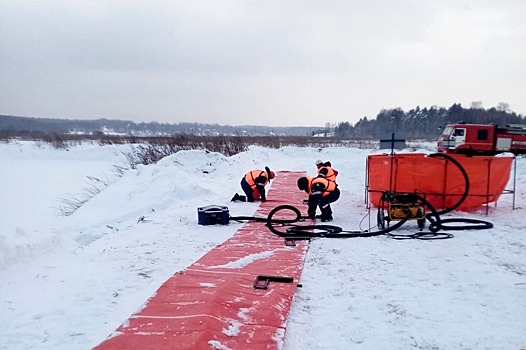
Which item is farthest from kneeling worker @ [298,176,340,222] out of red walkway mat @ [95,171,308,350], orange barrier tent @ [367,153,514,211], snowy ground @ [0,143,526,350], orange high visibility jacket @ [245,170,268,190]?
orange high visibility jacket @ [245,170,268,190]

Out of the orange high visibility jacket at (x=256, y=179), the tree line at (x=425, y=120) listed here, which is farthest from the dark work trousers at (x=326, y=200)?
the tree line at (x=425, y=120)

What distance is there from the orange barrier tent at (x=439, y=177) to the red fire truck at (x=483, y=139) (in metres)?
5.53

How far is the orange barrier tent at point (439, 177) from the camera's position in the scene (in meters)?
9.65

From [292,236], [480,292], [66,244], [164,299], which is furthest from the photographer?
[292,236]

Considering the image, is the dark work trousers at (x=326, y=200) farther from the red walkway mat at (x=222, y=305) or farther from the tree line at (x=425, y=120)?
the tree line at (x=425, y=120)

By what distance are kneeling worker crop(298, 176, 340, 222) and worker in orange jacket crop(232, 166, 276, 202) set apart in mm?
2340

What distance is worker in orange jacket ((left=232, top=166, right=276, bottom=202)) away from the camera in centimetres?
1127

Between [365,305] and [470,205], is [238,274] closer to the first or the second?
[365,305]

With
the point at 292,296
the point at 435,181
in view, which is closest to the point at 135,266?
the point at 292,296

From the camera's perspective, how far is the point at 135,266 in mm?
5863

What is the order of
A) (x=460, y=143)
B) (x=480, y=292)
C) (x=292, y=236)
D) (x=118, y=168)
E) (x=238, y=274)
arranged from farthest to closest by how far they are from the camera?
(x=118, y=168) < (x=460, y=143) < (x=292, y=236) < (x=238, y=274) < (x=480, y=292)

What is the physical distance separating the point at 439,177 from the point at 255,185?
4.78 meters

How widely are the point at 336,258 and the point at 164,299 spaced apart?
290 cm

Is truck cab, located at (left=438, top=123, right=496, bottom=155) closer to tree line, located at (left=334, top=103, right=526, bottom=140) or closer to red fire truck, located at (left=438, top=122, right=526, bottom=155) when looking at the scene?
red fire truck, located at (left=438, top=122, right=526, bottom=155)
